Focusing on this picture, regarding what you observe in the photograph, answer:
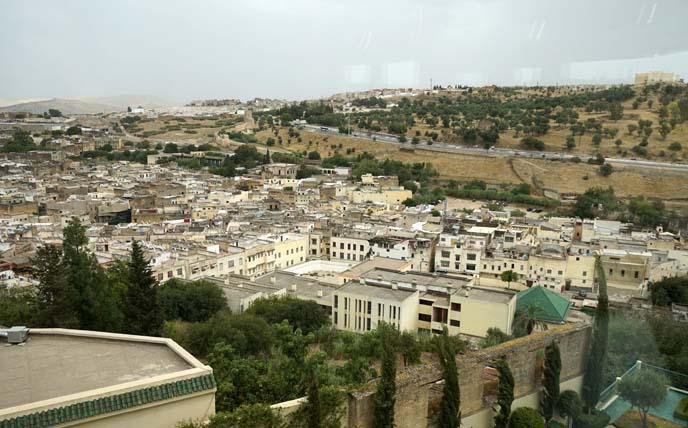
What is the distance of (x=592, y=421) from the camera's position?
6.00 metres

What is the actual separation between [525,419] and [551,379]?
67 centimetres

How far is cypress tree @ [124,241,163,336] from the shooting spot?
22.9 feet

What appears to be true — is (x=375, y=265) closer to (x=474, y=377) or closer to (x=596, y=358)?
(x=596, y=358)

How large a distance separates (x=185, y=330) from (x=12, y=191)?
684 inches

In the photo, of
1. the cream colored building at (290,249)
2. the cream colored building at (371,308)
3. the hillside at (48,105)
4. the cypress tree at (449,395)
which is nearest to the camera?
the cypress tree at (449,395)

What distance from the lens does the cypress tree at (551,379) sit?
5930 millimetres

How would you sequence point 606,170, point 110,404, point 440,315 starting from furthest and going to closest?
point 606,170 → point 440,315 → point 110,404

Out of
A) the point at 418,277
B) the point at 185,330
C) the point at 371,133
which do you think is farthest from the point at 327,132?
the point at 185,330

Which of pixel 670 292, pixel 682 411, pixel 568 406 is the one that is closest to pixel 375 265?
pixel 670 292

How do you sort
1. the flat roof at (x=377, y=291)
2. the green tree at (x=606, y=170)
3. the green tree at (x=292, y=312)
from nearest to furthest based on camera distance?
the green tree at (x=292, y=312), the flat roof at (x=377, y=291), the green tree at (x=606, y=170)

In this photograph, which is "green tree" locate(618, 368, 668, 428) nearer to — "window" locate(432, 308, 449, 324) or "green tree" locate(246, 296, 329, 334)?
"window" locate(432, 308, 449, 324)

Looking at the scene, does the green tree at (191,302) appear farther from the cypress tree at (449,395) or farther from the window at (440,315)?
the cypress tree at (449,395)

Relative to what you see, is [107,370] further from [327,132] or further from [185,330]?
[327,132]

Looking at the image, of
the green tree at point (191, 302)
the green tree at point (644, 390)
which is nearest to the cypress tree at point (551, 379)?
the green tree at point (644, 390)
